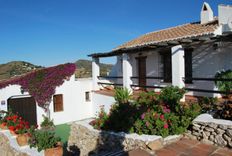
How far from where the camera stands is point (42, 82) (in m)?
15.0

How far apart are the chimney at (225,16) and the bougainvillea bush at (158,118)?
4.52 m

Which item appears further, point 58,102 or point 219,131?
point 58,102

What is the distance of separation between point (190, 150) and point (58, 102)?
1196 cm

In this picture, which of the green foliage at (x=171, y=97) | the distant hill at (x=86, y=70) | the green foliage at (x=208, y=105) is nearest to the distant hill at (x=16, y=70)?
the distant hill at (x=86, y=70)

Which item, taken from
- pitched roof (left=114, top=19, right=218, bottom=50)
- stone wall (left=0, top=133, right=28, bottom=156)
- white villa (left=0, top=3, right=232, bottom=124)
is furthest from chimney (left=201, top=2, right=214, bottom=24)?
stone wall (left=0, top=133, right=28, bottom=156)

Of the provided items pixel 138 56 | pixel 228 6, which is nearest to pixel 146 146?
pixel 228 6

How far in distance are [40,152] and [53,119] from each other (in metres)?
8.93

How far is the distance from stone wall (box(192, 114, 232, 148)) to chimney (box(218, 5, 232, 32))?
6069 mm

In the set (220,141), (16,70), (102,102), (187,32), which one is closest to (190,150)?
(220,141)

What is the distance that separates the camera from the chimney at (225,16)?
1019 cm

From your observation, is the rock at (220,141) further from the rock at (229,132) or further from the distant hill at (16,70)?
the distant hill at (16,70)

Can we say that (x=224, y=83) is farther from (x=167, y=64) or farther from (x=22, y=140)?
(x=22, y=140)

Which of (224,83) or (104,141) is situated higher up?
(224,83)

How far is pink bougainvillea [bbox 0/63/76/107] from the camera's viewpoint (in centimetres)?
1457
